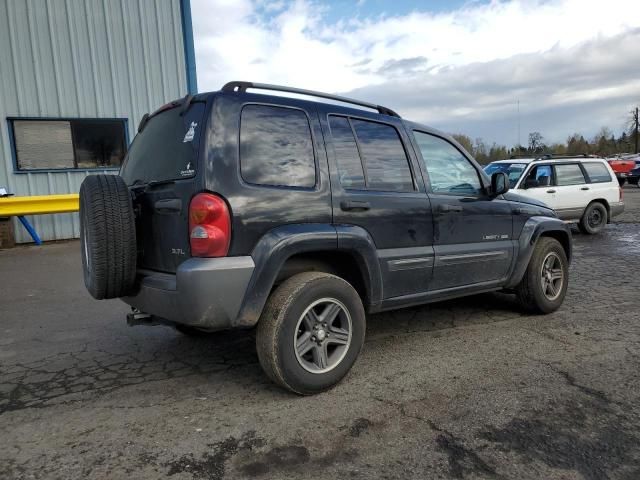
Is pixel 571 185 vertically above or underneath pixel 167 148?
underneath

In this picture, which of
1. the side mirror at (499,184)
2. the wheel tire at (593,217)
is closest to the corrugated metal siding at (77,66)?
the side mirror at (499,184)

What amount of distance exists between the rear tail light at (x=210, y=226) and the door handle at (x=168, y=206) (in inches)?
6.2

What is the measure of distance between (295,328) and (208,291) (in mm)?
622

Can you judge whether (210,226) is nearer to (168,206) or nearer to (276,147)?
(168,206)

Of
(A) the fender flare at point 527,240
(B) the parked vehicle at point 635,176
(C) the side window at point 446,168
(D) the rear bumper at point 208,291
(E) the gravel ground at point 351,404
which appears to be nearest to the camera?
(E) the gravel ground at point 351,404

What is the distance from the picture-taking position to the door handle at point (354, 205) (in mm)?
3543

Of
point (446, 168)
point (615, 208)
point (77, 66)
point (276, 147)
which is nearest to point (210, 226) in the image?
point (276, 147)

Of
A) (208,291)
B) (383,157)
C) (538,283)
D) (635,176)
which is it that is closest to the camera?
(208,291)

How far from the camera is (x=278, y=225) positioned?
3221 millimetres

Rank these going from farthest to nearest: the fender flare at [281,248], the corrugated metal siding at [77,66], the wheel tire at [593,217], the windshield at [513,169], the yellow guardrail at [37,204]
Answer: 1. the wheel tire at [593,217]
2. the windshield at [513,169]
3. the corrugated metal siding at [77,66]
4. the yellow guardrail at [37,204]
5. the fender flare at [281,248]

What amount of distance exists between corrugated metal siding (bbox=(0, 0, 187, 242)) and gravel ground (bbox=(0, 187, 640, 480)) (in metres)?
6.67

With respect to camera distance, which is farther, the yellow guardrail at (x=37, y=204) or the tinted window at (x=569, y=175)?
the tinted window at (x=569, y=175)

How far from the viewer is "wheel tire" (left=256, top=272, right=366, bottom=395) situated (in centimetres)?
318

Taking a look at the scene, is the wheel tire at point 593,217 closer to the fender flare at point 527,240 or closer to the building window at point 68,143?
the fender flare at point 527,240
